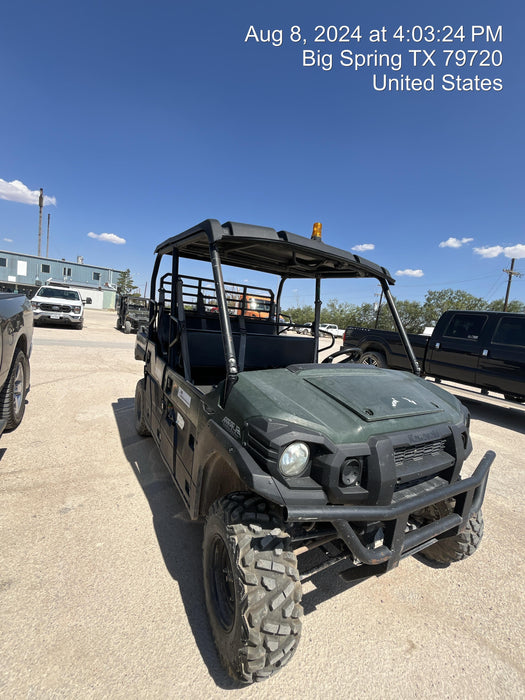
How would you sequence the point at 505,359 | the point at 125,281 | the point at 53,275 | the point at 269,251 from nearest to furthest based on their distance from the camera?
the point at 269,251, the point at 505,359, the point at 53,275, the point at 125,281

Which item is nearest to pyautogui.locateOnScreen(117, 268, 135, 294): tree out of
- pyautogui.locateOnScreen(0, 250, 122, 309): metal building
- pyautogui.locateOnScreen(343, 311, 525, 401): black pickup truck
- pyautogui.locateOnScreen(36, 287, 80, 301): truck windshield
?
pyautogui.locateOnScreen(0, 250, 122, 309): metal building

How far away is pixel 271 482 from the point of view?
1475mm

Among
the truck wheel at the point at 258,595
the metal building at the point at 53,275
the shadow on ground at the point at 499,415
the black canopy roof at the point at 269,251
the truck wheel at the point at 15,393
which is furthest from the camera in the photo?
the metal building at the point at 53,275

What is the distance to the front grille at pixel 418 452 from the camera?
69.8 inches

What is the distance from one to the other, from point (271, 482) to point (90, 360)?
8283 millimetres

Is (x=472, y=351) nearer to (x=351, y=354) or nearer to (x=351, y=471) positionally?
(x=351, y=354)

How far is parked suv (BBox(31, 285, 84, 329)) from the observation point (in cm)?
1395

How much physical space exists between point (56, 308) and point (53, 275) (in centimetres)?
3608

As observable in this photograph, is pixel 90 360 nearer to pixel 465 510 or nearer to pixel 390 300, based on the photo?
pixel 390 300

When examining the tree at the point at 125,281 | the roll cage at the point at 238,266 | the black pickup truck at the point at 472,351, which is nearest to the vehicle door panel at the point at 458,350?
the black pickup truck at the point at 472,351

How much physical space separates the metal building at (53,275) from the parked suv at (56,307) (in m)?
29.6

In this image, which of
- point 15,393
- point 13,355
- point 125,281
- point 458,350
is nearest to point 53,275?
point 125,281

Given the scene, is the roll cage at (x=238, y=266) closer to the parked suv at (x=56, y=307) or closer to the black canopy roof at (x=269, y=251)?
the black canopy roof at (x=269, y=251)

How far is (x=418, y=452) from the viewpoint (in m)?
1.86
